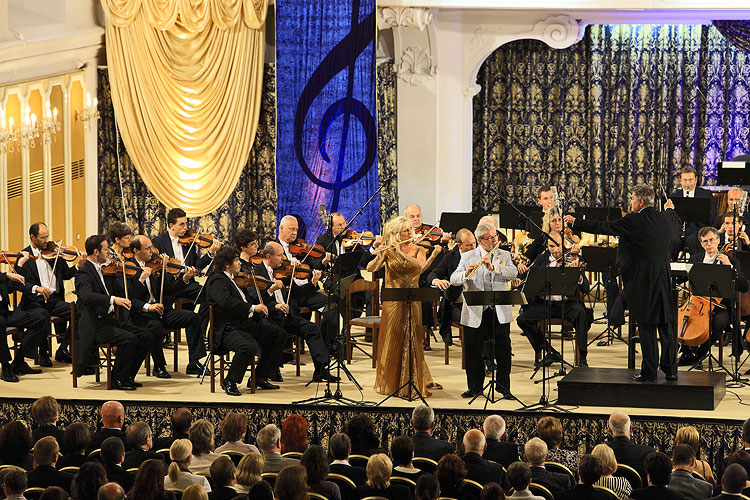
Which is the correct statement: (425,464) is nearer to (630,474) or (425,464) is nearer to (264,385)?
(630,474)

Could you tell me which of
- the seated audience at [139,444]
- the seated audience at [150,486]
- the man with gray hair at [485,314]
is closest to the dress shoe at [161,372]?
the man with gray hair at [485,314]

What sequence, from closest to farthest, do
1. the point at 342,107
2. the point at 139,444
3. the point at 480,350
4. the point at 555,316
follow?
1. the point at 139,444
2. the point at 480,350
3. the point at 555,316
4. the point at 342,107

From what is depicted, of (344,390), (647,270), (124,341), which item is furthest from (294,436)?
(647,270)

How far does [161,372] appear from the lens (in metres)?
9.41

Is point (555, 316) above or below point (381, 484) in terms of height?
above

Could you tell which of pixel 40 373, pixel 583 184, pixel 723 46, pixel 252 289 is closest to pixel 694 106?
pixel 723 46

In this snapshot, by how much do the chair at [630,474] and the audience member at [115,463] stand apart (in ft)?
8.73

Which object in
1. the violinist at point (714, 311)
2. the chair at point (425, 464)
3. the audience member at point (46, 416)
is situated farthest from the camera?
the violinist at point (714, 311)

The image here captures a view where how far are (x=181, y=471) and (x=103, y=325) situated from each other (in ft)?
10.2

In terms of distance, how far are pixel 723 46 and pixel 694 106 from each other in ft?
2.70

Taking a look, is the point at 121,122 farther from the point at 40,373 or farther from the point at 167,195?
the point at 40,373

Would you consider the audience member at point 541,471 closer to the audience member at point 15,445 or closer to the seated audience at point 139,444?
the seated audience at point 139,444

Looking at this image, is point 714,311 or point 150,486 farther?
point 714,311

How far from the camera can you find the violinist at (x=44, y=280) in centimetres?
946
